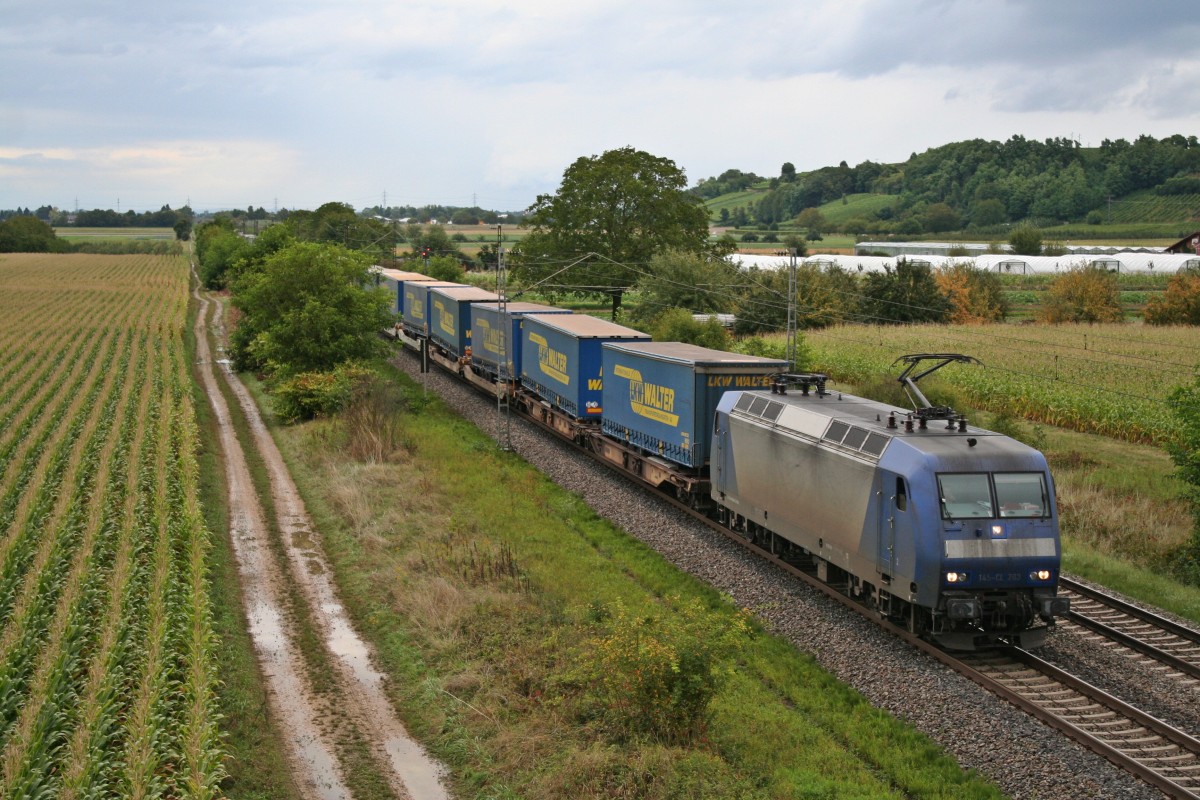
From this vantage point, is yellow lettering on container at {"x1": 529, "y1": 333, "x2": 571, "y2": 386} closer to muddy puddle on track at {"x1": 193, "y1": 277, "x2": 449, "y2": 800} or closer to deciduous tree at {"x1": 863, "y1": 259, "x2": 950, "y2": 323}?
muddy puddle on track at {"x1": 193, "y1": 277, "x2": 449, "y2": 800}

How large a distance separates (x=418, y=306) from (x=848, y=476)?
132ft

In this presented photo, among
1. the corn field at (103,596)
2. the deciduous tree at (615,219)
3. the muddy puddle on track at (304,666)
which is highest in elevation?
the deciduous tree at (615,219)

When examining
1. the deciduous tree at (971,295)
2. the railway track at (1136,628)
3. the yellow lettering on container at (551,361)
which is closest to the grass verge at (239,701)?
the yellow lettering on container at (551,361)

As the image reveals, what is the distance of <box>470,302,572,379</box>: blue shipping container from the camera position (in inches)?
1470

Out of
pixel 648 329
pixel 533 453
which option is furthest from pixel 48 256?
pixel 533 453

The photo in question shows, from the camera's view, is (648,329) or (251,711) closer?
(251,711)

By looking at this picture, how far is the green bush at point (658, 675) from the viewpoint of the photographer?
12797 mm

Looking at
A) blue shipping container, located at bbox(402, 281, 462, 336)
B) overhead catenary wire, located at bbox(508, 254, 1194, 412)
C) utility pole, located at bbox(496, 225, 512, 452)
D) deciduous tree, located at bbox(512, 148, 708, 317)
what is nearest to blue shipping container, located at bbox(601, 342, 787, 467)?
utility pole, located at bbox(496, 225, 512, 452)

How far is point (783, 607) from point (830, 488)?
2187 mm

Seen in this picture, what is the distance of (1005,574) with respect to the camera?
15.2m

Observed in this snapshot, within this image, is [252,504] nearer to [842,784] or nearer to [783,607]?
[783,607]

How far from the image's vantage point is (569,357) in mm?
31047

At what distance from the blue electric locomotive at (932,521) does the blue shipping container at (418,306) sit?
117 ft

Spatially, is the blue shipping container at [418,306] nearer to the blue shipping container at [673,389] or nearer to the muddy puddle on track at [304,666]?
the muddy puddle on track at [304,666]
